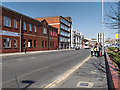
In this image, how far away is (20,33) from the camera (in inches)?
1126

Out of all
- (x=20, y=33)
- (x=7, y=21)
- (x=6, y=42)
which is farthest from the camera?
(x=20, y=33)

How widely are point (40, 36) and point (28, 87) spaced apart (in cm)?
3428

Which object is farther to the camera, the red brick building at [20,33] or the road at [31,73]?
the red brick building at [20,33]

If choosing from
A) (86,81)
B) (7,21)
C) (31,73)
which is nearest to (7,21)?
(7,21)

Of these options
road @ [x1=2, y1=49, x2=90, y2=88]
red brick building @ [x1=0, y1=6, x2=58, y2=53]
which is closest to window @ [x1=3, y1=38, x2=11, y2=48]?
red brick building @ [x1=0, y1=6, x2=58, y2=53]

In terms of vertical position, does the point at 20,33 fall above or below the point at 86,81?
above

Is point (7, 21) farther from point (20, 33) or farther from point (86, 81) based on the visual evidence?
point (86, 81)

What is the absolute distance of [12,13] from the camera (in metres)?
26.2

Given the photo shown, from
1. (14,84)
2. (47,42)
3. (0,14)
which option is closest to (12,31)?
(0,14)

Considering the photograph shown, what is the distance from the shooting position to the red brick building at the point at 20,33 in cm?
2427

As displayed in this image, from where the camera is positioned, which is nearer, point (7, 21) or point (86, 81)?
point (86, 81)

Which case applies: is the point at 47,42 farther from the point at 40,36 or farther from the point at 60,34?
the point at 60,34

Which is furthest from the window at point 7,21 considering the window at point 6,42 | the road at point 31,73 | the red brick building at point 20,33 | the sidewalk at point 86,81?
the sidewalk at point 86,81

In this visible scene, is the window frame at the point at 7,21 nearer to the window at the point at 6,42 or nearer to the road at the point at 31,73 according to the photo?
the window at the point at 6,42
